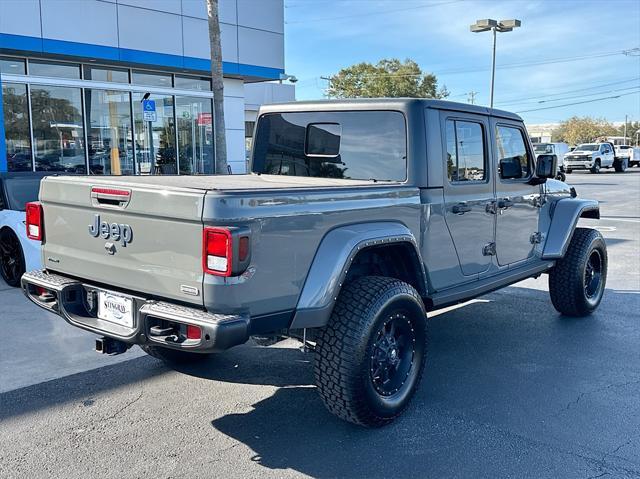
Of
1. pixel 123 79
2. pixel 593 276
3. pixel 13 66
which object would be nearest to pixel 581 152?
pixel 123 79

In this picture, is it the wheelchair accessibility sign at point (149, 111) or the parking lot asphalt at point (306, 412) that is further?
the wheelchair accessibility sign at point (149, 111)

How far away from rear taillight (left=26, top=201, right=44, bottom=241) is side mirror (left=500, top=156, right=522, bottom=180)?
11.7 ft

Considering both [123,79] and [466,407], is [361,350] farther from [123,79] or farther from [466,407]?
[123,79]

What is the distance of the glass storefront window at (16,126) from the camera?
44.0 feet

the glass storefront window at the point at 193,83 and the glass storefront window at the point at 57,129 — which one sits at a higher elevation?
the glass storefront window at the point at 193,83

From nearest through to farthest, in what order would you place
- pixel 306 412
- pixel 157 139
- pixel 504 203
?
pixel 306 412
pixel 504 203
pixel 157 139

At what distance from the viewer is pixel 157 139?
16906mm

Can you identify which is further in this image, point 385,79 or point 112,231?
point 385,79

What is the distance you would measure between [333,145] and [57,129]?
11644mm

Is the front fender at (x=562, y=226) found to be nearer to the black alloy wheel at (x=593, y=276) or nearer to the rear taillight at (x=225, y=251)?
the black alloy wheel at (x=593, y=276)

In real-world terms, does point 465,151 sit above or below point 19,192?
above

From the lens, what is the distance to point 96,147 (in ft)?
50.3

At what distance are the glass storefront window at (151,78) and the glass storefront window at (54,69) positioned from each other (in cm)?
160

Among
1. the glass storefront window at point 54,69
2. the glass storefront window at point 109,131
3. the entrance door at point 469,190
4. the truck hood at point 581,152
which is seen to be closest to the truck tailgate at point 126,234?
the entrance door at point 469,190
